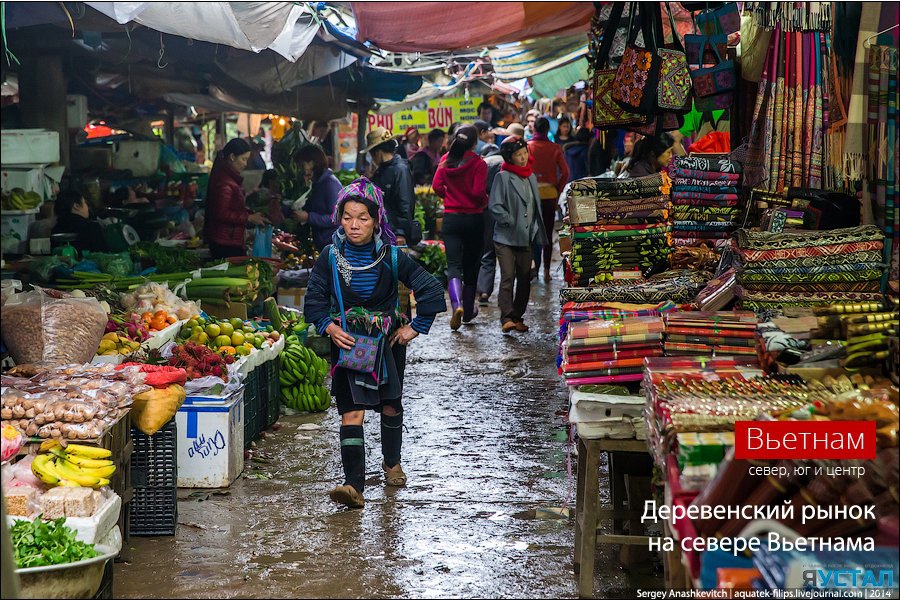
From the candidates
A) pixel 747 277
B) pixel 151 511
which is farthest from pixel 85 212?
pixel 747 277

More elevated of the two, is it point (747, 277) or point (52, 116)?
point (52, 116)

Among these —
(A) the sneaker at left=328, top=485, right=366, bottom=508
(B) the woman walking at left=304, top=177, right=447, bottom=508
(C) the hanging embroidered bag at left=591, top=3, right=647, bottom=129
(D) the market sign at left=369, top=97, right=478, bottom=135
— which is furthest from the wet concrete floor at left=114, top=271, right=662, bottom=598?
(D) the market sign at left=369, top=97, right=478, bottom=135

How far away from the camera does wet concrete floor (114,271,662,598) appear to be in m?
4.92

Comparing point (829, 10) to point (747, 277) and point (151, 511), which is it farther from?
point (151, 511)

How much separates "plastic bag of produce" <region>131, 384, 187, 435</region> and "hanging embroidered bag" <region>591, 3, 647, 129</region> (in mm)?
3120

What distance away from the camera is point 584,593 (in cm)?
470

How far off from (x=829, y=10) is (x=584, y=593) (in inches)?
119

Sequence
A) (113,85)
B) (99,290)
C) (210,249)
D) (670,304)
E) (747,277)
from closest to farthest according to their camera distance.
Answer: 1. (747,277)
2. (670,304)
3. (99,290)
4. (210,249)
5. (113,85)

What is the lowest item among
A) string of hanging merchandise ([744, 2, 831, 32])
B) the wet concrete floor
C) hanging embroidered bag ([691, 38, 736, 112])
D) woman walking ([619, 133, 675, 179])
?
the wet concrete floor

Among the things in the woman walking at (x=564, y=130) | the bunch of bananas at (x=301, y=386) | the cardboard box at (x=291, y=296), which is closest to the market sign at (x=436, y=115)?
the woman walking at (x=564, y=130)

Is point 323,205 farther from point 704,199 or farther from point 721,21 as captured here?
point 721,21

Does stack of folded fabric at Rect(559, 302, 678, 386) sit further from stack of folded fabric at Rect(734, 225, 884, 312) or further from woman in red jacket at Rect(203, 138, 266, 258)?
woman in red jacket at Rect(203, 138, 266, 258)

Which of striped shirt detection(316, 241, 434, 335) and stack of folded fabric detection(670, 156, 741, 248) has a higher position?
stack of folded fabric detection(670, 156, 741, 248)

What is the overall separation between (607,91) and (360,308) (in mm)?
2144
